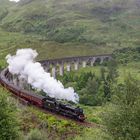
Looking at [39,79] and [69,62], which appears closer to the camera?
[39,79]

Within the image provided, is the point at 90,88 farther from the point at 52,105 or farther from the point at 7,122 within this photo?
the point at 7,122

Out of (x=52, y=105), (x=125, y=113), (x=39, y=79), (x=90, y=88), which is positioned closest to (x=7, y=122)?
(x=125, y=113)

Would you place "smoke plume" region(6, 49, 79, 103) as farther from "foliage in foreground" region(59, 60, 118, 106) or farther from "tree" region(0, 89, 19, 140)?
"tree" region(0, 89, 19, 140)

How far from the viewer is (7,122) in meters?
37.9

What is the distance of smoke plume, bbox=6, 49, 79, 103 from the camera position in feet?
211

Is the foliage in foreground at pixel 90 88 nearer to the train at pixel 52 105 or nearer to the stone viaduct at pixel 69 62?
the stone viaduct at pixel 69 62

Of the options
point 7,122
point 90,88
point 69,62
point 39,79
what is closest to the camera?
point 7,122

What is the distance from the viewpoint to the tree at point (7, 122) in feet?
123

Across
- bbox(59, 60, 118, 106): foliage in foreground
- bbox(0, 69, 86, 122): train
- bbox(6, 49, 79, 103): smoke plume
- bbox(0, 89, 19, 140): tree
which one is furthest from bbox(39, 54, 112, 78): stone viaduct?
bbox(0, 89, 19, 140): tree

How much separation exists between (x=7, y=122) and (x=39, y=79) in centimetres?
3280

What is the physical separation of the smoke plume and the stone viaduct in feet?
97.3

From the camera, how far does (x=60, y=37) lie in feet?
645

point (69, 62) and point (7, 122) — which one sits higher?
point (7, 122)

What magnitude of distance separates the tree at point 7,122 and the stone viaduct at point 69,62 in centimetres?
7759
